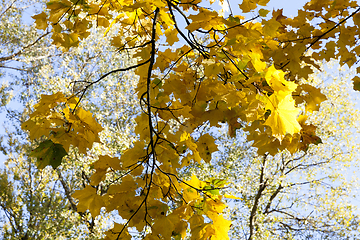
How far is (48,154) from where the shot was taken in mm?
1232

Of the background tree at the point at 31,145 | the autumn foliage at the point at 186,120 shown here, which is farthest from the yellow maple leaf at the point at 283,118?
the background tree at the point at 31,145

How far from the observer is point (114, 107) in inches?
373

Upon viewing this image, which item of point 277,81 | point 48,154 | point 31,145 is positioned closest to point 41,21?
point 48,154

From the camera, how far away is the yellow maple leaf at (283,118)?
3.17 feet

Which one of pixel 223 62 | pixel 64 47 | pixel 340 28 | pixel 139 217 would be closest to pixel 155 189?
pixel 139 217

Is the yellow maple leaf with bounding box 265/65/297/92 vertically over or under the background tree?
Answer: under

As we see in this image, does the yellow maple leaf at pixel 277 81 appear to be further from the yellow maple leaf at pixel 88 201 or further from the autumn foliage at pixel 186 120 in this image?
the yellow maple leaf at pixel 88 201

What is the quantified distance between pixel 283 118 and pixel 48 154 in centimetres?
102

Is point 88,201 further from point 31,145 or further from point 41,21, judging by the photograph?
point 31,145

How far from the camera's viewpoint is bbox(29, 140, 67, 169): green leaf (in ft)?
3.98

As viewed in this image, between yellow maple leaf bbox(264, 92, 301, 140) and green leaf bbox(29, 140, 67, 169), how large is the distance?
92 centimetres

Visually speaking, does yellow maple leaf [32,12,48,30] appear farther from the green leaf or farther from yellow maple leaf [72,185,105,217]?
yellow maple leaf [72,185,105,217]

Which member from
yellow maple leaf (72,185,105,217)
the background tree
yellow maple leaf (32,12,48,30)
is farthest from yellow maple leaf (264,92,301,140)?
the background tree

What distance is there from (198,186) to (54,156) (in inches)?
28.4
